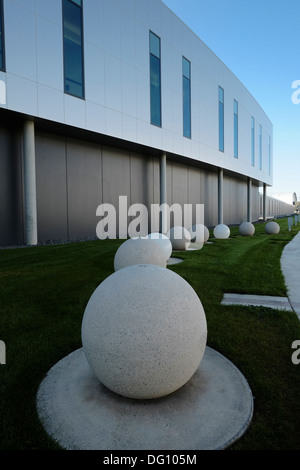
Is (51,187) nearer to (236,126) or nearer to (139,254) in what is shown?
(139,254)

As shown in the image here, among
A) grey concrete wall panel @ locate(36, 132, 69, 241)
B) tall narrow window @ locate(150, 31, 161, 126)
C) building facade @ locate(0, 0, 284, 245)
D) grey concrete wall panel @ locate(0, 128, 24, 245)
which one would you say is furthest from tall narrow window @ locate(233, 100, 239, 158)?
grey concrete wall panel @ locate(0, 128, 24, 245)

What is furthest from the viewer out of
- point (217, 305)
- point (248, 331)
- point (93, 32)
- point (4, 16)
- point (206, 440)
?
point (93, 32)

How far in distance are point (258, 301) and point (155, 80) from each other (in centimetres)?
2184

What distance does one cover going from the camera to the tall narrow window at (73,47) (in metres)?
17.4

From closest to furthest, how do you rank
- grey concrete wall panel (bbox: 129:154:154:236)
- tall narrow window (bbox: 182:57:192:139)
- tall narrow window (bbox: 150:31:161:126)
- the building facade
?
the building facade
tall narrow window (bbox: 150:31:161:126)
grey concrete wall panel (bbox: 129:154:154:236)
tall narrow window (bbox: 182:57:192:139)

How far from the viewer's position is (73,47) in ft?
58.4

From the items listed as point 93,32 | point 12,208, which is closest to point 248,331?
point 12,208

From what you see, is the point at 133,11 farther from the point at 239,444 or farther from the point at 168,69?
the point at 239,444

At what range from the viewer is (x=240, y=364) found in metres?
4.37

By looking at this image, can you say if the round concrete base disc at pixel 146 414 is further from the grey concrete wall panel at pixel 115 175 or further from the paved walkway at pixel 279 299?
the grey concrete wall panel at pixel 115 175

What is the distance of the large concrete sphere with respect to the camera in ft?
10.5

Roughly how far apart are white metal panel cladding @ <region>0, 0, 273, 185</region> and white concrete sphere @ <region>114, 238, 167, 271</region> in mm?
10485

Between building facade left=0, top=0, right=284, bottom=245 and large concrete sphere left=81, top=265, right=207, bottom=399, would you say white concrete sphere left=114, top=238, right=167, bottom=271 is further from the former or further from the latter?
building facade left=0, top=0, right=284, bottom=245

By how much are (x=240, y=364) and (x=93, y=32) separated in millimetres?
20744
